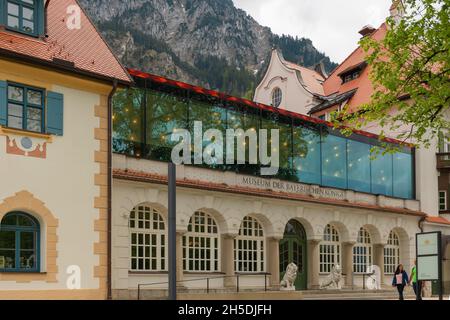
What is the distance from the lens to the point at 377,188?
36.9 meters

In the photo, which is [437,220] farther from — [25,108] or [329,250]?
[25,108]

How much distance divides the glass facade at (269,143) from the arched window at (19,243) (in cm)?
626

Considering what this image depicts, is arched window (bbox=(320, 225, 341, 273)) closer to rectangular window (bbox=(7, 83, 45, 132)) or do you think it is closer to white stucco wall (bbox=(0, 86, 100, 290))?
white stucco wall (bbox=(0, 86, 100, 290))

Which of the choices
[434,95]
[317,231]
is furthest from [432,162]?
[434,95]

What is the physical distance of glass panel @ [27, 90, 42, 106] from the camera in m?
19.0

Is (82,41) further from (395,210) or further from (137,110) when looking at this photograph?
(395,210)

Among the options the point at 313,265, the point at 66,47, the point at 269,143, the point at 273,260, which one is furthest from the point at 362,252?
the point at 66,47

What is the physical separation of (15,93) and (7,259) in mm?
4354

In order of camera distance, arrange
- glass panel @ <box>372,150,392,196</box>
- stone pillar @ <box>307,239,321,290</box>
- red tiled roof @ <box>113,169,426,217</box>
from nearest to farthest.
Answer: red tiled roof @ <box>113,169,426,217</box> < stone pillar @ <box>307,239,321,290</box> < glass panel @ <box>372,150,392,196</box>

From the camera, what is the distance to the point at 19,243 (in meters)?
18.4

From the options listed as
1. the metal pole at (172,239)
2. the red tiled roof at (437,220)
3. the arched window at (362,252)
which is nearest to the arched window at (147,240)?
the arched window at (362,252)

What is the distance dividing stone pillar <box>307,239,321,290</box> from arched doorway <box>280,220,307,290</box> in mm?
259

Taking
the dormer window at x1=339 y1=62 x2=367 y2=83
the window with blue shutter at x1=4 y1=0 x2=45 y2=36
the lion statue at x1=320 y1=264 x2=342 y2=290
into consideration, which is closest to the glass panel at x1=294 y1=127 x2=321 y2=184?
the lion statue at x1=320 y1=264 x2=342 y2=290

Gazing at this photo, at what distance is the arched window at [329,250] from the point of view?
3375 centimetres
